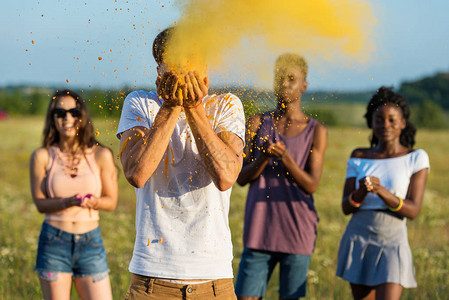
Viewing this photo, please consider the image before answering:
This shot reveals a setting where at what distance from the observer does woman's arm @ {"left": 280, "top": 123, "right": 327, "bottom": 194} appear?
15.1ft

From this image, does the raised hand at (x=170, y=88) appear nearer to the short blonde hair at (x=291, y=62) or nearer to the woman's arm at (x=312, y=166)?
the short blonde hair at (x=291, y=62)

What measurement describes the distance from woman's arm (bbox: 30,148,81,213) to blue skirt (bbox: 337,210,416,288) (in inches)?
90.7

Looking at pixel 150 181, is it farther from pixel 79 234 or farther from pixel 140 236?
pixel 79 234

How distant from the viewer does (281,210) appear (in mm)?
4793

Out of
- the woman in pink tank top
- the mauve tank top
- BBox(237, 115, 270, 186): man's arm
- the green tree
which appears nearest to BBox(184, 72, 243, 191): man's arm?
BBox(237, 115, 270, 186): man's arm

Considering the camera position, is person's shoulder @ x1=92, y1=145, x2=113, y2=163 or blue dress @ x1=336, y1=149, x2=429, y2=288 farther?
person's shoulder @ x1=92, y1=145, x2=113, y2=163

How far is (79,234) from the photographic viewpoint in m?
4.72

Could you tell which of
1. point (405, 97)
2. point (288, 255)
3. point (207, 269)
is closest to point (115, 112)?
point (207, 269)

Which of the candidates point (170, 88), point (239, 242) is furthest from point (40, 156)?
point (239, 242)

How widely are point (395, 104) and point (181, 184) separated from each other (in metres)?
2.88

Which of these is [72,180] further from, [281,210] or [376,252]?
[376,252]

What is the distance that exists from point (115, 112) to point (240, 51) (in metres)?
0.89

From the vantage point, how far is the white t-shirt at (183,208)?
9.58 ft

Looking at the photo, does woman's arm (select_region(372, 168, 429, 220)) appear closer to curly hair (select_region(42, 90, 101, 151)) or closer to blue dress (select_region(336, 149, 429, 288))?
blue dress (select_region(336, 149, 429, 288))
